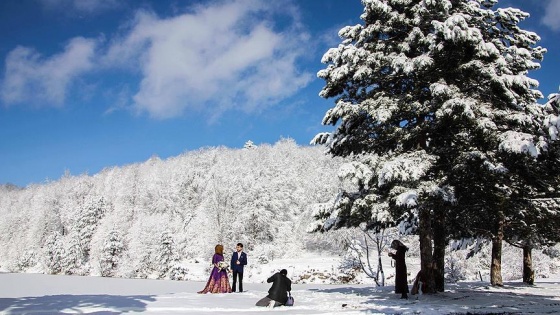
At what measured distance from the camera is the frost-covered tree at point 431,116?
41.1 feet

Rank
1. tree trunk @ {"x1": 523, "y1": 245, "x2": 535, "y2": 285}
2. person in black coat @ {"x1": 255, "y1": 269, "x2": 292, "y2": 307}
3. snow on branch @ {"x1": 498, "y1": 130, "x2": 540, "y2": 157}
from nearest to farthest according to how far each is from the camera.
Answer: snow on branch @ {"x1": 498, "y1": 130, "x2": 540, "y2": 157}
person in black coat @ {"x1": 255, "y1": 269, "x2": 292, "y2": 307}
tree trunk @ {"x1": 523, "y1": 245, "x2": 535, "y2": 285}

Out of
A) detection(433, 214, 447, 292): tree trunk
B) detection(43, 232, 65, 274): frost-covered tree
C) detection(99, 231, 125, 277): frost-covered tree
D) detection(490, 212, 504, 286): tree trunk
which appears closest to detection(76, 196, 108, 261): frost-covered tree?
detection(43, 232, 65, 274): frost-covered tree

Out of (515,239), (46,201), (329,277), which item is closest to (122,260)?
(329,277)

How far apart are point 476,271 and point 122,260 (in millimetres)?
39257

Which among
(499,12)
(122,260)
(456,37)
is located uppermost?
(499,12)

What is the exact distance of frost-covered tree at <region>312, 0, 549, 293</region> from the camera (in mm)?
12523

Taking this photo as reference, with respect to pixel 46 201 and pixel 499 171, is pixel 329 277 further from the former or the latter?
pixel 46 201

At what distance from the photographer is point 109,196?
353 feet

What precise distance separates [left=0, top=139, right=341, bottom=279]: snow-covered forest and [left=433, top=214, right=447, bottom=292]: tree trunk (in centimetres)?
2400

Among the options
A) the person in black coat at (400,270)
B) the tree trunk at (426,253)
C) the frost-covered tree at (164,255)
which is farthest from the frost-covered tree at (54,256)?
the tree trunk at (426,253)

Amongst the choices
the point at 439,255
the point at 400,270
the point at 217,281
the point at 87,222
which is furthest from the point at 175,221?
the point at 400,270

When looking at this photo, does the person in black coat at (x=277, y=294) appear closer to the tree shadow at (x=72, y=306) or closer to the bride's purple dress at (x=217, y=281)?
the tree shadow at (x=72, y=306)

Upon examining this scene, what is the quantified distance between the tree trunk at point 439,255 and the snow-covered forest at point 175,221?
23996 mm

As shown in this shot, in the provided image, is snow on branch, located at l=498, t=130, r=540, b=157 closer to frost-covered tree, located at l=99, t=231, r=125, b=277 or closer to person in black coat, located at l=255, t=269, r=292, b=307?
person in black coat, located at l=255, t=269, r=292, b=307
